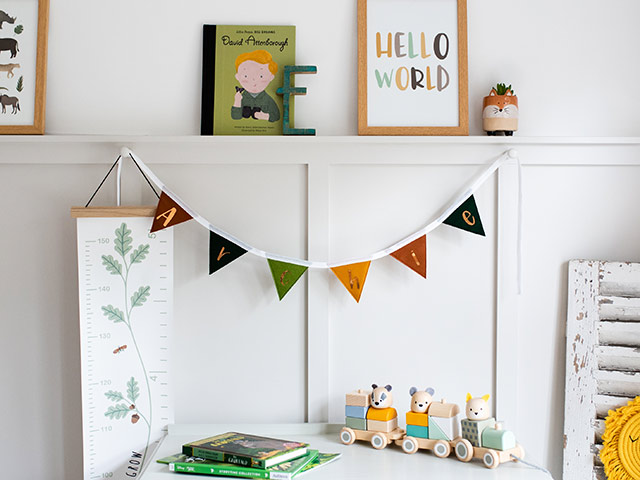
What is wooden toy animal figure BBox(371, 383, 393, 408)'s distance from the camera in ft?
5.34

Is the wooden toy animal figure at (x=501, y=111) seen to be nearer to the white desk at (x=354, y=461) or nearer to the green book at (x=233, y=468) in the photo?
the white desk at (x=354, y=461)

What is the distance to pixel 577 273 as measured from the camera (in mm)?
1754

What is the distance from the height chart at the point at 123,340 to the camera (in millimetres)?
1705

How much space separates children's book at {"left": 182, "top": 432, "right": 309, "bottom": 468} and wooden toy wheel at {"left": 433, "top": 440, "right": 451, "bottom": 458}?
0.32m

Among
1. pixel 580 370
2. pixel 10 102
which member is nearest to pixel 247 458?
pixel 580 370

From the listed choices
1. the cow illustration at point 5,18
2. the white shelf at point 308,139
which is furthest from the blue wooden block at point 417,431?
the cow illustration at point 5,18

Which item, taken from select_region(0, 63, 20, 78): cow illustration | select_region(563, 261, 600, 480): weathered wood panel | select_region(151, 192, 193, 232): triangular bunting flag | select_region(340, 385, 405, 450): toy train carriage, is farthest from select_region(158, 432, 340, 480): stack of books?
select_region(0, 63, 20, 78): cow illustration

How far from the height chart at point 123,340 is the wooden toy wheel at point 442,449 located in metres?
0.72

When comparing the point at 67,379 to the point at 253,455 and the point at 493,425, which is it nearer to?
the point at 253,455

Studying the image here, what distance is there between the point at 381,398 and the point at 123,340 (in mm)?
704

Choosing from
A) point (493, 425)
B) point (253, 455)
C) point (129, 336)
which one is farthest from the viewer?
point (129, 336)

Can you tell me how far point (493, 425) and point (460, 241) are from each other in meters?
0.50

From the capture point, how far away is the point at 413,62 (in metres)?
1.78

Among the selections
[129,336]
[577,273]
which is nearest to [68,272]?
[129,336]
